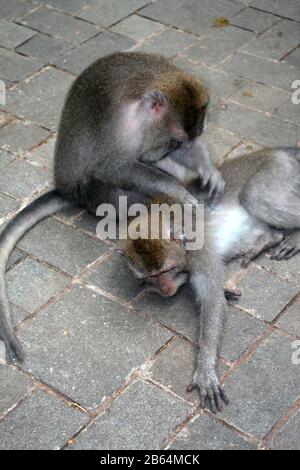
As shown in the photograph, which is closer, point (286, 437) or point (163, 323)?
point (286, 437)

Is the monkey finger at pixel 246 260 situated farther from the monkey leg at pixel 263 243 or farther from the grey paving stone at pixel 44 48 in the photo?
the grey paving stone at pixel 44 48

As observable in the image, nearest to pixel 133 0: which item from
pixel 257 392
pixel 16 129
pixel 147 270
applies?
pixel 16 129

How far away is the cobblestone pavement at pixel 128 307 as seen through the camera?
4629 mm

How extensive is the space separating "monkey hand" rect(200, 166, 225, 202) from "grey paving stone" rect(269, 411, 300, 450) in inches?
70.6

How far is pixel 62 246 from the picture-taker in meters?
5.86

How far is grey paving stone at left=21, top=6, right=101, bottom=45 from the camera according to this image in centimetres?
800

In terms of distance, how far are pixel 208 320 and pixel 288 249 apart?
3.04 ft

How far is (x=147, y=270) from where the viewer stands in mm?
5102

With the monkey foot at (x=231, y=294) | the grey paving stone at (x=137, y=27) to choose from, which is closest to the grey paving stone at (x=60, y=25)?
the grey paving stone at (x=137, y=27)

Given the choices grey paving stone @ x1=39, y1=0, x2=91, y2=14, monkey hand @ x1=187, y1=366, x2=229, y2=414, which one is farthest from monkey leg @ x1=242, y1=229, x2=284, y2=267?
grey paving stone @ x1=39, y1=0, x2=91, y2=14

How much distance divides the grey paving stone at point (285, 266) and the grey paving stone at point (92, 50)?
2826mm

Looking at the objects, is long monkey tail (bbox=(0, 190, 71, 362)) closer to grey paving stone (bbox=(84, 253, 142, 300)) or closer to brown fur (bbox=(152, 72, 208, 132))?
grey paving stone (bbox=(84, 253, 142, 300))
